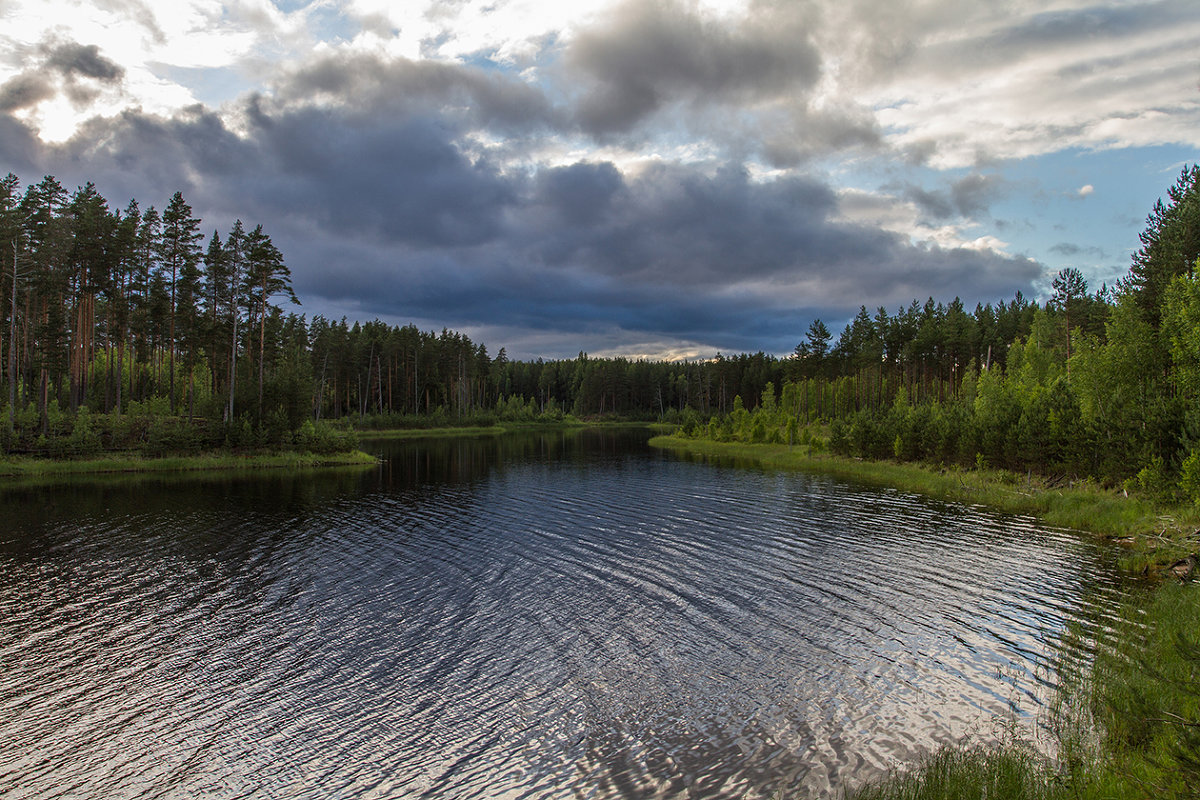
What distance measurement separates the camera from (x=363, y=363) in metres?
124

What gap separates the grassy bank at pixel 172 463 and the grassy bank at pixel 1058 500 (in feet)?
148

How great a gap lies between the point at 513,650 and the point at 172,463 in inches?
2057

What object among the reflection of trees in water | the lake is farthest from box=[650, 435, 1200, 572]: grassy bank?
the reflection of trees in water

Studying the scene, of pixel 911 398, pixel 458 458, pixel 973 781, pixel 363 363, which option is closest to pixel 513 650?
pixel 973 781

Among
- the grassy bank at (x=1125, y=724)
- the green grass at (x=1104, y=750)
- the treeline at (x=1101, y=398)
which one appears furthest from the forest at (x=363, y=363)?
the green grass at (x=1104, y=750)

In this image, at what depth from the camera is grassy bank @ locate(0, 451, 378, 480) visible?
157ft

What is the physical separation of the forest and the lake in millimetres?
10166

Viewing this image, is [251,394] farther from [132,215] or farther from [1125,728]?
[1125,728]

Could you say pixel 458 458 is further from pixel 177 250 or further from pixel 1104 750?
pixel 1104 750

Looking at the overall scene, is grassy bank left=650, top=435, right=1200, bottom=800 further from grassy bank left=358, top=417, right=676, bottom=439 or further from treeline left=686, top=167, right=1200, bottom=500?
grassy bank left=358, top=417, right=676, bottom=439

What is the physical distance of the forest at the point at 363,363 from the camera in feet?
110

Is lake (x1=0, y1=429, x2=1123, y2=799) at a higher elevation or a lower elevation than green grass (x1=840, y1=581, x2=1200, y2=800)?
lower

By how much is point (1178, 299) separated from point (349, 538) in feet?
135

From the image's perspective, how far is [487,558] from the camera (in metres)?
24.7
